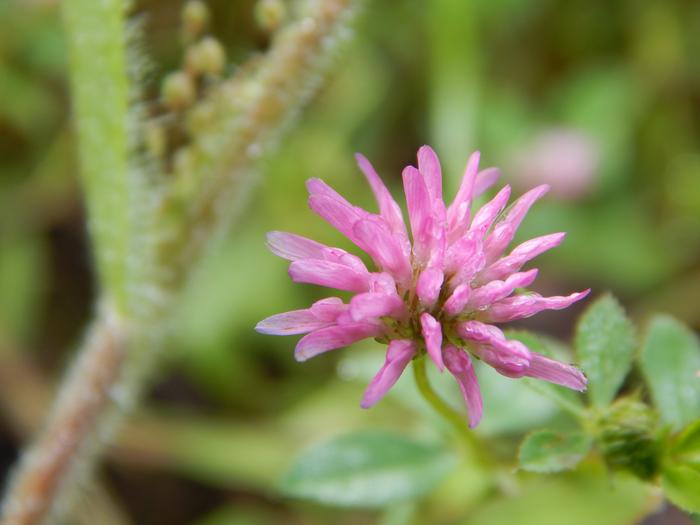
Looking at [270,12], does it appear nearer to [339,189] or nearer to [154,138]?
[154,138]

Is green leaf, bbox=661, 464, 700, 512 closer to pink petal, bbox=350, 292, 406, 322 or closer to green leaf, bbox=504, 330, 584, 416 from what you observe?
green leaf, bbox=504, 330, 584, 416

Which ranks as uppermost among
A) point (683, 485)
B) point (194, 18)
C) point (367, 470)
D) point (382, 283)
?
point (194, 18)

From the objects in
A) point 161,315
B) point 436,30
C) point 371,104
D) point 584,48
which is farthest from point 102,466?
point 584,48

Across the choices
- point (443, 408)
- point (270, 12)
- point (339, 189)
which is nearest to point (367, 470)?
point (443, 408)

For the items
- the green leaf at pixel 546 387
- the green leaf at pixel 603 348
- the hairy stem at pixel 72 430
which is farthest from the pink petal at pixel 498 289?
the hairy stem at pixel 72 430

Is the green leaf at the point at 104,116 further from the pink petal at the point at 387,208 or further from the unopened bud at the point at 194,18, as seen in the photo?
the pink petal at the point at 387,208

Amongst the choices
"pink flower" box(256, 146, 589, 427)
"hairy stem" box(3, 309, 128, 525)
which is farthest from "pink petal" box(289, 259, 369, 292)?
"hairy stem" box(3, 309, 128, 525)
